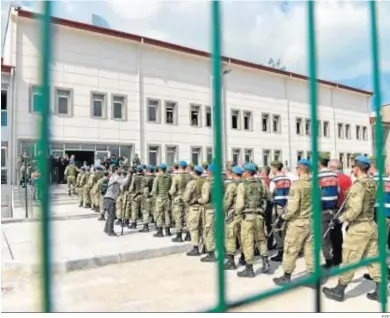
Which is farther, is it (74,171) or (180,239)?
(74,171)

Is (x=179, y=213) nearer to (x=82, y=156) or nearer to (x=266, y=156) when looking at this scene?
(x=82, y=156)

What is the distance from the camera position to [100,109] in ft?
65.1

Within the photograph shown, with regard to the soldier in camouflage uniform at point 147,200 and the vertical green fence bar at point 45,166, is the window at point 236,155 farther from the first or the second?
the vertical green fence bar at point 45,166

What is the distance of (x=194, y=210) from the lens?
7.06 m

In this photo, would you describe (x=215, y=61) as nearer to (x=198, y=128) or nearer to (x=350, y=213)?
(x=350, y=213)

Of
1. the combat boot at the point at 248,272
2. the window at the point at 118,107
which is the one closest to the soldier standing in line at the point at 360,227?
the combat boot at the point at 248,272

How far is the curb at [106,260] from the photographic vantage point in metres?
6.16

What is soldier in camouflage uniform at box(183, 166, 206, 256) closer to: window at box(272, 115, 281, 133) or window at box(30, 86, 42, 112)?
window at box(30, 86, 42, 112)

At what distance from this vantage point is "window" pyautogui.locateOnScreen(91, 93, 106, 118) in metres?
19.5

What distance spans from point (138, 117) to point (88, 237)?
41.0 feet

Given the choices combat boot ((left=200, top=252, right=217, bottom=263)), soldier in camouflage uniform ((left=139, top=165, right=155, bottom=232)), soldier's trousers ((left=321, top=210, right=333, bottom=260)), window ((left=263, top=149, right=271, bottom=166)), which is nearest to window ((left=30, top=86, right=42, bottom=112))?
soldier's trousers ((left=321, top=210, right=333, bottom=260))

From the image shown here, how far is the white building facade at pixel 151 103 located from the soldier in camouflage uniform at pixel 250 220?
10.6m

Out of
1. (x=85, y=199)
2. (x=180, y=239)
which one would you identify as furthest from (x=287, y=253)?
(x=85, y=199)

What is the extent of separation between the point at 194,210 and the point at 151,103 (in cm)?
1500
